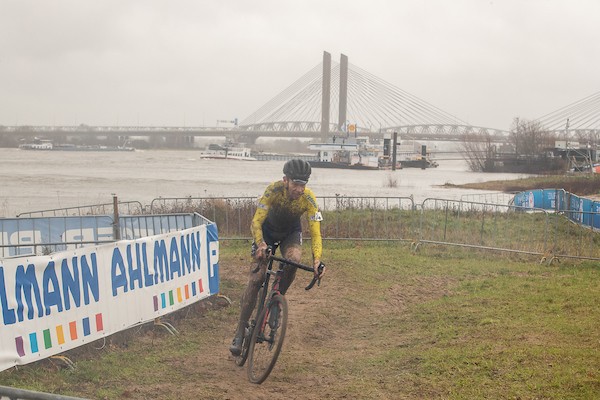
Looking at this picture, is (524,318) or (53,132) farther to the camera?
(53,132)

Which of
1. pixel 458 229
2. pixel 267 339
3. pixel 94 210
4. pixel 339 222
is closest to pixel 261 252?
pixel 267 339

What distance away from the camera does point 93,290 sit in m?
8.38

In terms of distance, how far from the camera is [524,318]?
30.4 ft

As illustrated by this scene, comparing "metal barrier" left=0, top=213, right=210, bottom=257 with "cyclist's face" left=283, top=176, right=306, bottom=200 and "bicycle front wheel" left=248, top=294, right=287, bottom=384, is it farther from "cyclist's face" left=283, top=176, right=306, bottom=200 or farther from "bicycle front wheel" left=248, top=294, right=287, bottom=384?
"bicycle front wheel" left=248, top=294, right=287, bottom=384

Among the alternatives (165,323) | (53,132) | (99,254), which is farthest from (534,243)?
(53,132)

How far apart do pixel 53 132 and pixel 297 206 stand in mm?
96242

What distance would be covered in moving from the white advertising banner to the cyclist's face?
7.58 ft

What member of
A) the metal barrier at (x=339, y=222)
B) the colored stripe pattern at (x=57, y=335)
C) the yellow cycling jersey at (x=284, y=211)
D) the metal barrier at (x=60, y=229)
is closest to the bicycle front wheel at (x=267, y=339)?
the yellow cycling jersey at (x=284, y=211)

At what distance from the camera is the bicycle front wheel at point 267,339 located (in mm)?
7121

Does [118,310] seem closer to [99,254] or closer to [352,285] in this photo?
[99,254]

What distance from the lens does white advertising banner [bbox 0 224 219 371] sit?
24.0 feet

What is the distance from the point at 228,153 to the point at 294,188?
12341 cm

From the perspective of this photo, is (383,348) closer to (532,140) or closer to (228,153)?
(532,140)

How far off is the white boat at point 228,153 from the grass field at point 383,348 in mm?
117457
